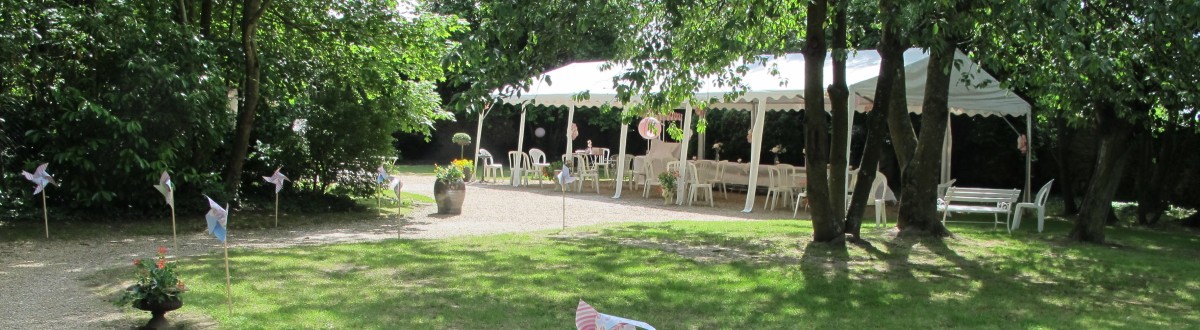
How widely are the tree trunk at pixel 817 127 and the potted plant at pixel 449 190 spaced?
5716 millimetres

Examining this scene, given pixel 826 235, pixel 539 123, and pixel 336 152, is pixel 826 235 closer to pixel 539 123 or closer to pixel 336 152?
pixel 336 152

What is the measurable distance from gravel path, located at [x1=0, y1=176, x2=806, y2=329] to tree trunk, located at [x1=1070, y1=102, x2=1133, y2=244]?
450cm

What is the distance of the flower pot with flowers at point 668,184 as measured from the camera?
15.7m

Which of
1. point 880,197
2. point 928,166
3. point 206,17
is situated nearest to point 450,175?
point 206,17

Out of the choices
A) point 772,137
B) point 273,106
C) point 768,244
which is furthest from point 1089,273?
point 772,137

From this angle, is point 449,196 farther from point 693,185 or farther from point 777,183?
point 777,183

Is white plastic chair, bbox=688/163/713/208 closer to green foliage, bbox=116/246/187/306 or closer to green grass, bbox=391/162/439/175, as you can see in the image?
green grass, bbox=391/162/439/175

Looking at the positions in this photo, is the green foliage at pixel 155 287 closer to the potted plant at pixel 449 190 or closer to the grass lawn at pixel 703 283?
the grass lawn at pixel 703 283

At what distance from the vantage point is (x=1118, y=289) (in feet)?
24.6

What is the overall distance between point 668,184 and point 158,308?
10.8m

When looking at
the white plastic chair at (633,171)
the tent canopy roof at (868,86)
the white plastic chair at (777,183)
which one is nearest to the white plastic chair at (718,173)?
the white plastic chair at (777,183)

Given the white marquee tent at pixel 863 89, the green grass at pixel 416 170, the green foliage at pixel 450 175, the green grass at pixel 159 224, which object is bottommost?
the green grass at pixel 159 224

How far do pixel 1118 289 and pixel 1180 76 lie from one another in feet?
8.84

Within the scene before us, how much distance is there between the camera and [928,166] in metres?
10.4
